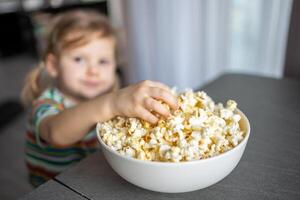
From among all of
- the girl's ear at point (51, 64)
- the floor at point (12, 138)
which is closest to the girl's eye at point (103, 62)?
the girl's ear at point (51, 64)

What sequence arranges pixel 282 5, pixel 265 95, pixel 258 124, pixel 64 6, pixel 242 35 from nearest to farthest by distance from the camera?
1. pixel 258 124
2. pixel 265 95
3. pixel 282 5
4. pixel 242 35
5. pixel 64 6

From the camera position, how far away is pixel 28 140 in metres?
1.16

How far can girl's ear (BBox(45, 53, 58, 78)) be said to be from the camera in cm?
127

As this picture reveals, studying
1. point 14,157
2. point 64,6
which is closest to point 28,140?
point 14,157

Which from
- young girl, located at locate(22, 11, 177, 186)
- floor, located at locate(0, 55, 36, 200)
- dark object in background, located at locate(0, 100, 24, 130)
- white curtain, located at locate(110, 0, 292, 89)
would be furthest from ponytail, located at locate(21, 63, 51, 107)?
dark object in background, located at locate(0, 100, 24, 130)

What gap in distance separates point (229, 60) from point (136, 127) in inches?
62.6

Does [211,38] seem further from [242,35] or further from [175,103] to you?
[175,103]

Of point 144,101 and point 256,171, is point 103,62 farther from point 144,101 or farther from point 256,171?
point 256,171

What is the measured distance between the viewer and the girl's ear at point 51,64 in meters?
1.27

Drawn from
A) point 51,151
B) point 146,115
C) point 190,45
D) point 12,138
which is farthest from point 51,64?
point 12,138

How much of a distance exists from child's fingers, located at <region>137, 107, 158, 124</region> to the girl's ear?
0.72m

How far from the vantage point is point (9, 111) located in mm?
2631

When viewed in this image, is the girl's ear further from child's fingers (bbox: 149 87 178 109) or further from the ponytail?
child's fingers (bbox: 149 87 178 109)

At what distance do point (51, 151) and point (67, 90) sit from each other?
264mm
